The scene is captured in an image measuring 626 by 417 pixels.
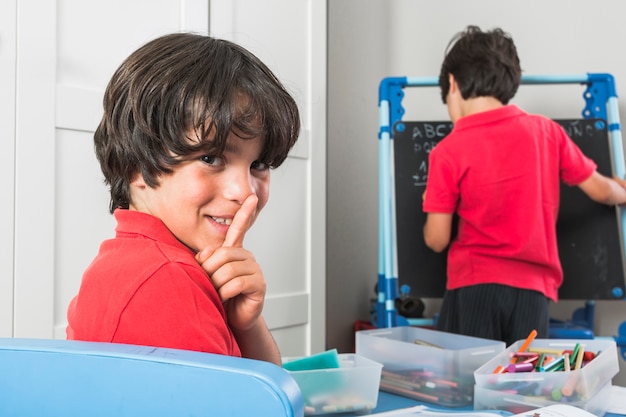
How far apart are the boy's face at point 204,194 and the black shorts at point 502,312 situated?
1371mm

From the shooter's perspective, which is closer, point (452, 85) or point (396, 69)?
point (452, 85)

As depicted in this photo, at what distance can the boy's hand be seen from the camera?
0.68m

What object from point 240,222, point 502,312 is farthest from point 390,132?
point 240,222

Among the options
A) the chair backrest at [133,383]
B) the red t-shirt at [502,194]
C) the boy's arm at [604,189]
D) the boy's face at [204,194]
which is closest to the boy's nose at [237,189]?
the boy's face at [204,194]

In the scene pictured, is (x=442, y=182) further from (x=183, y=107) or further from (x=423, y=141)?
(x=183, y=107)

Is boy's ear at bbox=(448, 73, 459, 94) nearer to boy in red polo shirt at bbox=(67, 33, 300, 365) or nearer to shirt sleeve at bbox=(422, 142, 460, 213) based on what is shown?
shirt sleeve at bbox=(422, 142, 460, 213)

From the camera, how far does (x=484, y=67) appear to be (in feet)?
6.97

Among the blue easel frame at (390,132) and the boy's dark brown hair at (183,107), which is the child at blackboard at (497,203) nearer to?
the blue easel frame at (390,132)

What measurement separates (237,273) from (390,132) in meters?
1.93

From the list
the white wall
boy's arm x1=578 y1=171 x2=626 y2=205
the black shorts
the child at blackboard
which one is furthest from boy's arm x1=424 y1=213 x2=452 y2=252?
the white wall

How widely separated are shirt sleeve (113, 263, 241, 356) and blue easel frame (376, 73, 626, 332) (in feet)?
6.18

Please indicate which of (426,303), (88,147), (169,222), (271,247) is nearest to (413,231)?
(271,247)

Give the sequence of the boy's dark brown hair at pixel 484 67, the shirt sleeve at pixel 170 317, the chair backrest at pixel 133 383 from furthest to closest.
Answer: the boy's dark brown hair at pixel 484 67 < the shirt sleeve at pixel 170 317 < the chair backrest at pixel 133 383

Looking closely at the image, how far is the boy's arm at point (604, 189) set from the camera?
223 centimetres
